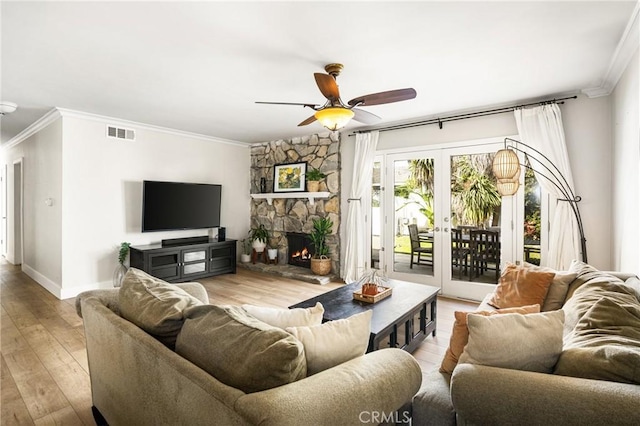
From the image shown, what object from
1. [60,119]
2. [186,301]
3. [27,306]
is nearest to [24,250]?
[27,306]

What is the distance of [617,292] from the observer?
1.79 metres

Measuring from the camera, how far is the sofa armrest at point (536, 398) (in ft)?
3.23

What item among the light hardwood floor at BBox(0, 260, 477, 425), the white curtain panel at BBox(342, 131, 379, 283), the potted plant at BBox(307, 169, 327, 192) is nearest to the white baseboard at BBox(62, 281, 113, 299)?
the light hardwood floor at BBox(0, 260, 477, 425)

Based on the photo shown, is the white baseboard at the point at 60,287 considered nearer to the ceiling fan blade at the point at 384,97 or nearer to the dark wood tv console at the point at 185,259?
the dark wood tv console at the point at 185,259

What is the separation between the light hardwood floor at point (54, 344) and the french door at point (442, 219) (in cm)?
50

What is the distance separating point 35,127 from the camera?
490 cm

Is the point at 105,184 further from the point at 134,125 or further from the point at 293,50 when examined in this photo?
the point at 293,50

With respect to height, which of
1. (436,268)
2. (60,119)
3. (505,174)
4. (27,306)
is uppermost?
(60,119)

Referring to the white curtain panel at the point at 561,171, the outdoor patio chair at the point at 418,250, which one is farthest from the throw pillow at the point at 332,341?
the outdoor patio chair at the point at 418,250

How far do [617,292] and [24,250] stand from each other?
8023mm

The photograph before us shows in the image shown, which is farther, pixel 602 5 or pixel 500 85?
pixel 500 85

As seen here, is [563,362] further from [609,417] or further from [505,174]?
[505,174]

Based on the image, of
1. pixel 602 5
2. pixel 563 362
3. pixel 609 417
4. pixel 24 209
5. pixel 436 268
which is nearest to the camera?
pixel 609 417

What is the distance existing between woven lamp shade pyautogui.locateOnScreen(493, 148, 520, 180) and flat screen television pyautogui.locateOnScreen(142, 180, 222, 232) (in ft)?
14.3
